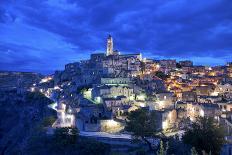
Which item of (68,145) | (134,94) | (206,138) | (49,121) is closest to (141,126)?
(206,138)

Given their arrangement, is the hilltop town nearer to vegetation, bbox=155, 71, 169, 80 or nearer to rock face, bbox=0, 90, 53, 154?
vegetation, bbox=155, 71, 169, 80

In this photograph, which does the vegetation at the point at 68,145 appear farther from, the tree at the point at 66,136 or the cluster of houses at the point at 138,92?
the cluster of houses at the point at 138,92

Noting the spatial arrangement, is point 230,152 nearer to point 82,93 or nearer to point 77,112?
point 77,112

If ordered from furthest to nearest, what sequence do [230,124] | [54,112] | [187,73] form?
1. [187,73]
2. [54,112]
3. [230,124]

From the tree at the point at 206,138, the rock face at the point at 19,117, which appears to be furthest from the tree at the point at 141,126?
the rock face at the point at 19,117

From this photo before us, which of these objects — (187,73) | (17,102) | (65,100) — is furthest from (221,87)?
(17,102)
